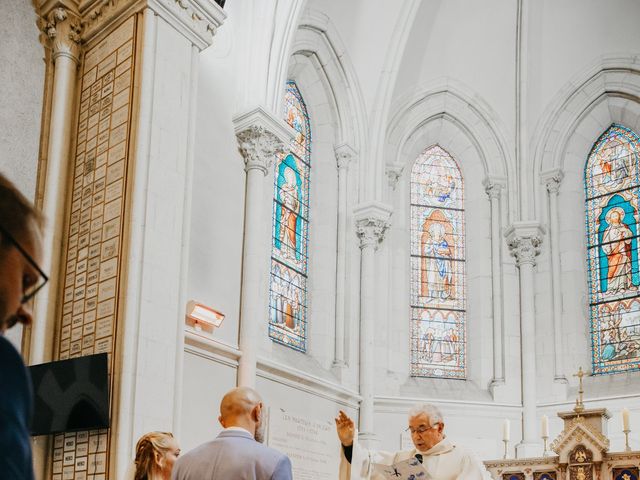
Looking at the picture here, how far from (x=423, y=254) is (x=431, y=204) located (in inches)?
36.7

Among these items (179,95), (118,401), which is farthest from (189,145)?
(118,401)

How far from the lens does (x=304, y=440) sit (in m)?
11.1

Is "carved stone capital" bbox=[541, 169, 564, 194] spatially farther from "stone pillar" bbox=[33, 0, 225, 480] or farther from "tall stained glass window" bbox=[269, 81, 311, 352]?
"stone pillar" bbox=[33, 0, 225, 480]

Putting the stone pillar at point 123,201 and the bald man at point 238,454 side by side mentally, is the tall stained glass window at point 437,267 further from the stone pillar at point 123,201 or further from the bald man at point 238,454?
the bald man at point 238,454

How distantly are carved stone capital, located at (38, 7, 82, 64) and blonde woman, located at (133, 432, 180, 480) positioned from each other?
19.4 feet

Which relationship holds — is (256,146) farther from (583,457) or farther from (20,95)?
(583,457)

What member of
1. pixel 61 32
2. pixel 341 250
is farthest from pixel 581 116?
pixel 61 32

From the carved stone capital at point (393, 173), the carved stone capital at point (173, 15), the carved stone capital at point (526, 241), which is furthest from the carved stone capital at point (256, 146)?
the carved stone capital at point (526, 241)

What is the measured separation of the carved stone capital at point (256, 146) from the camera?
35.4 ft

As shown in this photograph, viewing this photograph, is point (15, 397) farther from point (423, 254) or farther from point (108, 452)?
point (423, 254)

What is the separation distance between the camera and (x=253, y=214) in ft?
35.1

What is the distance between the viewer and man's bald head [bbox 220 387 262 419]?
364cm

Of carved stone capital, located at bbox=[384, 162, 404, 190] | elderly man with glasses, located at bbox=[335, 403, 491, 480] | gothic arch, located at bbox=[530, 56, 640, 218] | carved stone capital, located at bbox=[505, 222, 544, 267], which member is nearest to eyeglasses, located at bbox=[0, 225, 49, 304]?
elderly man with glasses, located at bbox=[335, 403, 491, 480]

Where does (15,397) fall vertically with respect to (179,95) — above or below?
below
